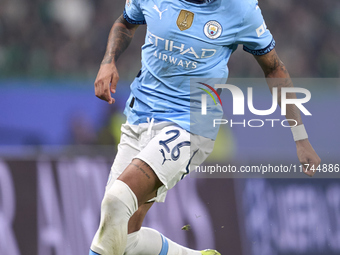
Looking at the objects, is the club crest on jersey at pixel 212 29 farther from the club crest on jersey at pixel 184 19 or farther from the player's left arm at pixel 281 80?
the player's left arm at pixel 281 80

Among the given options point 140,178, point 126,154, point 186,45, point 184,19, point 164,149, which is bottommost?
point 126,154

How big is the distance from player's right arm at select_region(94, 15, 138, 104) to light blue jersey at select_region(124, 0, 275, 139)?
0.21 metres

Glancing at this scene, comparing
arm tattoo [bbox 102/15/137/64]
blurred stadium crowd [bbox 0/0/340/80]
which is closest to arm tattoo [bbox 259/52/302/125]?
arm tattoo [bbox 102/15/137/64]

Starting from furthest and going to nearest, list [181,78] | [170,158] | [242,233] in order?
[242,233]
[181,78]
[170,158]

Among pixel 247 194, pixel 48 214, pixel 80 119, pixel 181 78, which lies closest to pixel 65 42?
pixel 80 119

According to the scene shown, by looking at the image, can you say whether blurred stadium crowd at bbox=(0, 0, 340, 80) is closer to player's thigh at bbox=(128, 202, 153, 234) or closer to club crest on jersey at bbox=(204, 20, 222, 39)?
player's thigh at bbox=(128, 202, 153, 234)

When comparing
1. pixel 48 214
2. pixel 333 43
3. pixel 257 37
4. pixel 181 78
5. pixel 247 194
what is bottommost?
pixel 48 214

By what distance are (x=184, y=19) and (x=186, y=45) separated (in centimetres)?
14

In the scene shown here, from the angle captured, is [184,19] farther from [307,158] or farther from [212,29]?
[307,158]

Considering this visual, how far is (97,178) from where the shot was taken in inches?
164

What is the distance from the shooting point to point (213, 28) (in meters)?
2.89

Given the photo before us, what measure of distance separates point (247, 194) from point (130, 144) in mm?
1359

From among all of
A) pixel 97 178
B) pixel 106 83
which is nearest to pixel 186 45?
pixel 106 83

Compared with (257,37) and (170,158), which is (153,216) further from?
(257,37)
